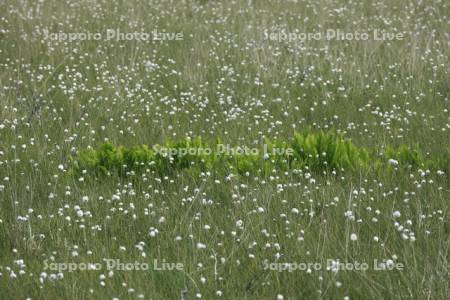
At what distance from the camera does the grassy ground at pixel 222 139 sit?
5457 mm

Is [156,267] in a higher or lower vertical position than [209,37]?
lower

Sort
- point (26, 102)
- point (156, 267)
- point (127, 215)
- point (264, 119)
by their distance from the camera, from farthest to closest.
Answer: point (26, 102) → point (264, 119) → point (127, 215) → point (156, 267)

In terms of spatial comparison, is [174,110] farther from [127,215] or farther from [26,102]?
[127,215]

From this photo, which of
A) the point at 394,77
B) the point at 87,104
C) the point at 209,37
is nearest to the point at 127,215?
the point at 87,104

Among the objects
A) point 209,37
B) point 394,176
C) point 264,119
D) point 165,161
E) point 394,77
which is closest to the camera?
point 394,176

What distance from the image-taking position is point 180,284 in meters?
5.33

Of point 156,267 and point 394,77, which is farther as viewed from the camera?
point 394,77

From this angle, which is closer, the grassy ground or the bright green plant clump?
the grassy ground

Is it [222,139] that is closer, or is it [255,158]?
[255,158]

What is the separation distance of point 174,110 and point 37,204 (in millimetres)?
3208

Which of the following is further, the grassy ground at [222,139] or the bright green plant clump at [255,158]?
the bright green plant clump at [255,158]

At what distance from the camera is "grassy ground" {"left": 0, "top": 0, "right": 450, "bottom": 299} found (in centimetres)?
546

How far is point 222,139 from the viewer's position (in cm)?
859

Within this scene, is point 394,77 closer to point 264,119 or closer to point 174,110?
point 264,119
